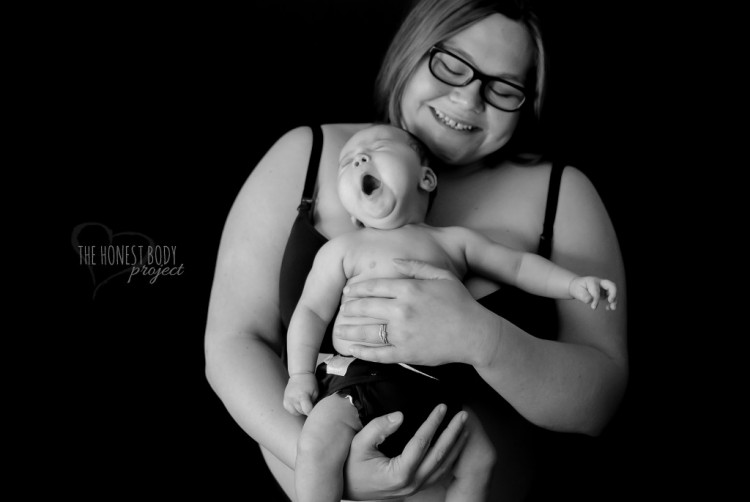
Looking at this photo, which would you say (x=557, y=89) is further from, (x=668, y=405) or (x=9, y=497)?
(x=9, y=497)

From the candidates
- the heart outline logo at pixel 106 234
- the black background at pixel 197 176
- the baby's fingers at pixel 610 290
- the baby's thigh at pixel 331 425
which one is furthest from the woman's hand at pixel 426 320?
the heart outline logo at pixel 106 234

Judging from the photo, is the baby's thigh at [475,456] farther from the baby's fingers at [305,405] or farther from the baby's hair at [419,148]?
the baby's hair at [419,148]

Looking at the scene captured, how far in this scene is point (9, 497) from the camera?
6.23ft

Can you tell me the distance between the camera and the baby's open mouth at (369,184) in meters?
1.49

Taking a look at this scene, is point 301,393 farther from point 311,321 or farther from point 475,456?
point 475,456

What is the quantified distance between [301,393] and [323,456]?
0.15 m

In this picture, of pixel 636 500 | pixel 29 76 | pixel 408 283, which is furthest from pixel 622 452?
pixel 29 76

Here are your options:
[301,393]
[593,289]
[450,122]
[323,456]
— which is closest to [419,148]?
[450,122]

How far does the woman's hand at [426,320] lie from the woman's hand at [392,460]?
123mm

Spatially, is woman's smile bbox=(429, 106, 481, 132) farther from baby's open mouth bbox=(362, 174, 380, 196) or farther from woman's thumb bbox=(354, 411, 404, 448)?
woman's thumb bbox=(354, 411, 404, 448)

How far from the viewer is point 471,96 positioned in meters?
1.68

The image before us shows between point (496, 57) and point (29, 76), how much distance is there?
1.32m

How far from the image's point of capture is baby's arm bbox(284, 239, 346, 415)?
1.47 m

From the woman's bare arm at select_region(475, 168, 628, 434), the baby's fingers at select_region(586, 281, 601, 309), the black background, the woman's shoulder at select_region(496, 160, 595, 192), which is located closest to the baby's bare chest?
the woman's bare arm at select_region(475, 168, 628, 434)
